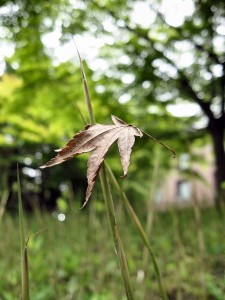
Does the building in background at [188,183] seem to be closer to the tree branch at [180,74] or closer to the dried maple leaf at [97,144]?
the dried maple leaf at [97,144]

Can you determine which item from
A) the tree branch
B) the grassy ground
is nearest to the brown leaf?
the grassy ground

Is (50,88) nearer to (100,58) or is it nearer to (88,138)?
(100,58)

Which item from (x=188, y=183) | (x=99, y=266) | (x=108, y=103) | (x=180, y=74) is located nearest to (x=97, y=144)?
(x=188, y=183)

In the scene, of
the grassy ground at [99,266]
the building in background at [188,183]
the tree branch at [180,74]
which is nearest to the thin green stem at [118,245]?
the building in background at [188,183]

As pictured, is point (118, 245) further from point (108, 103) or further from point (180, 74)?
point (180, 74)

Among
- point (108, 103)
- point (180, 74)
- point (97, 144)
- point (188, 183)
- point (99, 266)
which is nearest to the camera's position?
point (97, 144)

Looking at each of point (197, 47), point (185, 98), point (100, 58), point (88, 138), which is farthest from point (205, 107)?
point (88, 138)

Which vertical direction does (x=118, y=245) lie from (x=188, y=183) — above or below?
below

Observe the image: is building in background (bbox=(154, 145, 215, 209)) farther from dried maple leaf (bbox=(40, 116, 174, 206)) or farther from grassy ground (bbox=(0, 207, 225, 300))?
dried maple leaf (bbox=(40, 116, 174, 206))
